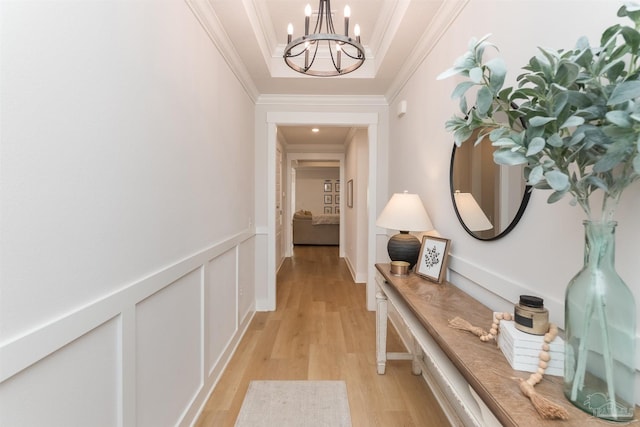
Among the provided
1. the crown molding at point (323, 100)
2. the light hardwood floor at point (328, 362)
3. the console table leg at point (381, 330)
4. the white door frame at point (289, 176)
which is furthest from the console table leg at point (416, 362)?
the white door frame at point (289, 176)

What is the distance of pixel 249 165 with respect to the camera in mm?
3090

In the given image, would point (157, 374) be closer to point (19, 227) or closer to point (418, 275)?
point (19, 227)

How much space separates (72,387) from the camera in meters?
0.88

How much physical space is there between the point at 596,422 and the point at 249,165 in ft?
9.57

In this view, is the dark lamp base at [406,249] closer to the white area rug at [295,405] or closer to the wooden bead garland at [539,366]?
the wooden bead garland at [539,366]

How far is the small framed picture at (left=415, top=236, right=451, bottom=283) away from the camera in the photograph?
171cm

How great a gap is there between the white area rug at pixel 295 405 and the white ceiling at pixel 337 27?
7.70ft

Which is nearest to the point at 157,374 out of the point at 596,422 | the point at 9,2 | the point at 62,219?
the point at 62,219

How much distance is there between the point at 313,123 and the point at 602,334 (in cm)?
301

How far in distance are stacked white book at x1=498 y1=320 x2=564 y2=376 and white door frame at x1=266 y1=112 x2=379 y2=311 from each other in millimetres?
2430

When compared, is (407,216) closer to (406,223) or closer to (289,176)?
(406,223)

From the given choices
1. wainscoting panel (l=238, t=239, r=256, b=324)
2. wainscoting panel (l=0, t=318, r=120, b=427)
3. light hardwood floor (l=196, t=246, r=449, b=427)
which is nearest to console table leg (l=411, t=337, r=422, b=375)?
light hardwood floor (l=196, t=246, r=449, b=427)

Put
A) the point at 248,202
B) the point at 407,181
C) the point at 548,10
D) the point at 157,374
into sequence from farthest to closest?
the point at 248,202 → the point at 407,181 → the point at 157,374 → the point at 548,10

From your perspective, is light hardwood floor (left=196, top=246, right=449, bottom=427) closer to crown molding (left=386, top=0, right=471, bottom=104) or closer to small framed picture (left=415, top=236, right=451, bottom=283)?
small framed picture (left=415, top=236, right=451, bottom=283)
